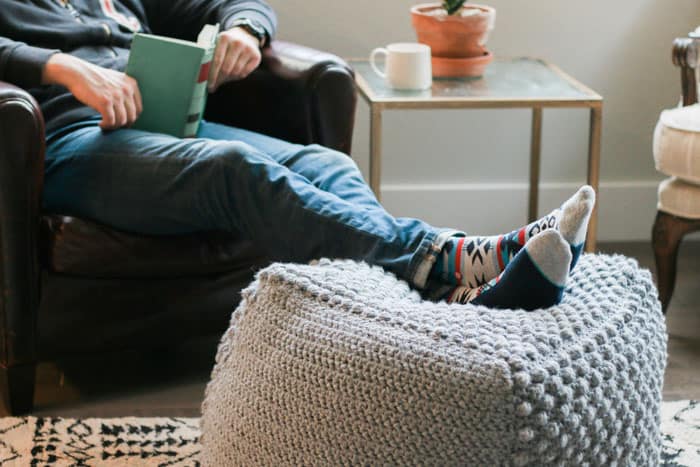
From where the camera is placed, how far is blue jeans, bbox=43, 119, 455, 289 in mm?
1440

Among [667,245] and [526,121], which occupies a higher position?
[526,121]

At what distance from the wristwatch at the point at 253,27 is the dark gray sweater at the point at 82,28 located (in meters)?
0.02

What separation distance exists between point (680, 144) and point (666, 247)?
235 mm

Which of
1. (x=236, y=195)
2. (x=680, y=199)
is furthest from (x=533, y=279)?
(x=680, y=199)

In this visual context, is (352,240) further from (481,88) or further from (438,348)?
(481,88)

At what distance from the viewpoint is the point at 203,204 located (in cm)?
164

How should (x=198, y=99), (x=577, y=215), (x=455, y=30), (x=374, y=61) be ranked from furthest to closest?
1. (x=374, y=61)
2. (x=455, y=30)
3. (x=198, y=99)
4. (x=577, y=215)

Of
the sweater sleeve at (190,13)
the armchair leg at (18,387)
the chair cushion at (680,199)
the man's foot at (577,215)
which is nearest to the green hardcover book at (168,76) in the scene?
the sweater sleeve at (190,13)

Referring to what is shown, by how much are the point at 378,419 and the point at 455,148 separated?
5.56 ft

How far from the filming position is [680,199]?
2.14 metres

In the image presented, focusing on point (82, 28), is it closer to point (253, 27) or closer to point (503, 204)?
point (253, 27)

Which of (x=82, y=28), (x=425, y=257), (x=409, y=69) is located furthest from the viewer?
(x=409, y=69)

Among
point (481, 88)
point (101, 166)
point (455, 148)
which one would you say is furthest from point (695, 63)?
point (101, 166)

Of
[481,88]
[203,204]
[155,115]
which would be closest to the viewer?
[203,204]
